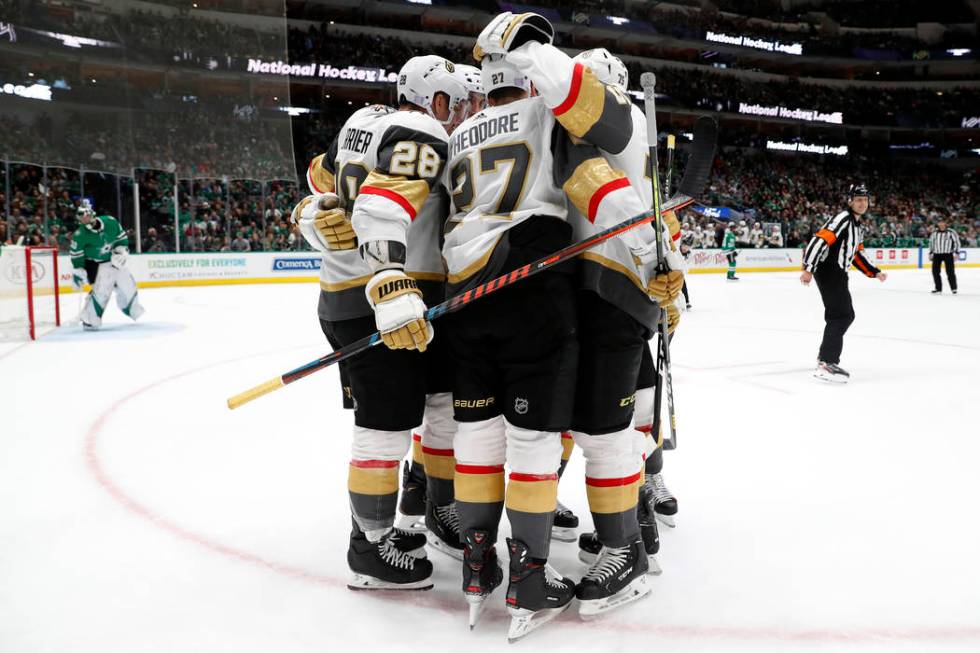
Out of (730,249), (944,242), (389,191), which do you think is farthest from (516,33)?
(730,249)

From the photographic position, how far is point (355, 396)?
7.06 feet

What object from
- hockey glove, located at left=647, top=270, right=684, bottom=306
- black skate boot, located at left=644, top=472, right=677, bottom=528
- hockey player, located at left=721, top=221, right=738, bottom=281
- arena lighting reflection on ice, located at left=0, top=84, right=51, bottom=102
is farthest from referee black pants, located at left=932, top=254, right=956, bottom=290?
arena lighting reflection on ice, located at left=0, top=84, right=51, bottom=102

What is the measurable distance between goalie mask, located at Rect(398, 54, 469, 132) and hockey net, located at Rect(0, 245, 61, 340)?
653 cm

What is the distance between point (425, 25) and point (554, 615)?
27305 millimetres

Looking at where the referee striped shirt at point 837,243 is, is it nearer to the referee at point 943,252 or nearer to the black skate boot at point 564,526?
the black skate boot at point 564,526

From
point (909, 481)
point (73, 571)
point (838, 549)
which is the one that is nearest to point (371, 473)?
point (73, 571)

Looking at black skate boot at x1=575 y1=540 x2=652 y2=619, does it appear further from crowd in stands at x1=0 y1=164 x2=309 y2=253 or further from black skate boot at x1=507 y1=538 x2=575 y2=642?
crowd in stands at x1=0 y1=164 x2=309 y2=253

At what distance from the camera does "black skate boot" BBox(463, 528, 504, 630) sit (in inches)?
75.7

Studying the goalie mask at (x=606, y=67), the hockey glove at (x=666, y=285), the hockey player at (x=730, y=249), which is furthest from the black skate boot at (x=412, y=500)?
the hockey player at (x=730, y=249)

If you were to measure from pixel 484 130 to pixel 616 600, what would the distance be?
1310 mm

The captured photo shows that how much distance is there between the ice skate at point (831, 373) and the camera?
5145 millimetres

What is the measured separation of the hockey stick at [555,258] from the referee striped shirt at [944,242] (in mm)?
12590

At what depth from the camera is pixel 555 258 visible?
189 cm

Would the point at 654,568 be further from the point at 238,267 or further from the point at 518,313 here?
the point at 238,267
